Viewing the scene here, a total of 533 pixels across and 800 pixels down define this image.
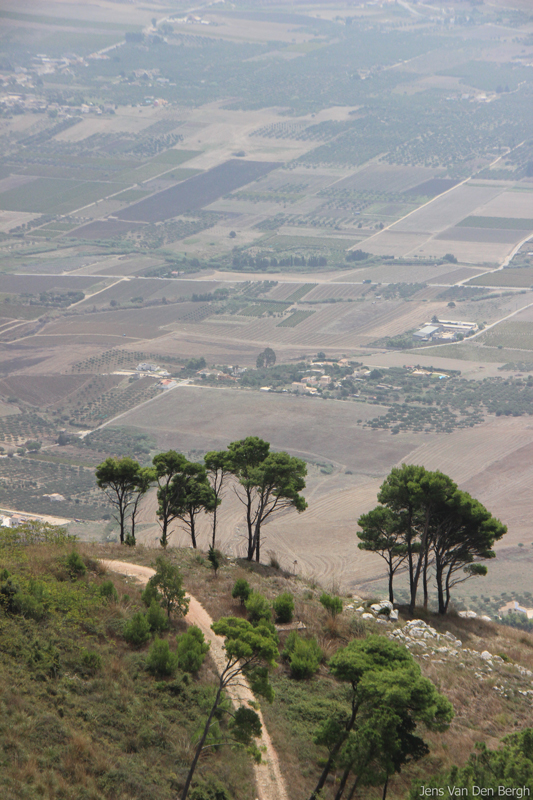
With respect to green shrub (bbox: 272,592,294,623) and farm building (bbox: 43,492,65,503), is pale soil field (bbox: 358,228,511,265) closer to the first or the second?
farm building (bbox: 43,492,65,503)

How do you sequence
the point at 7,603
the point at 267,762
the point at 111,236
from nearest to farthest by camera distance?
the point at 267,762, the point at 7,603, the point at 111,236

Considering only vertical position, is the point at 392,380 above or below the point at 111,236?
below

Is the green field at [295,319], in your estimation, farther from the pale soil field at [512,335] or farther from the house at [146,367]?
the pale soil field at [512,335]

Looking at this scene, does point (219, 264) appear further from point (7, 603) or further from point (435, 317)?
point (7, 603)

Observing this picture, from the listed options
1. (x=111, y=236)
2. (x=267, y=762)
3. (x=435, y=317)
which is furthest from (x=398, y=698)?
(x=111, y=236)

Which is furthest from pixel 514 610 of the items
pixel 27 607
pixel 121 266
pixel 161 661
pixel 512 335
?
pixel 121 266

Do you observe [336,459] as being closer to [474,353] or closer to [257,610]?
[474,353]
